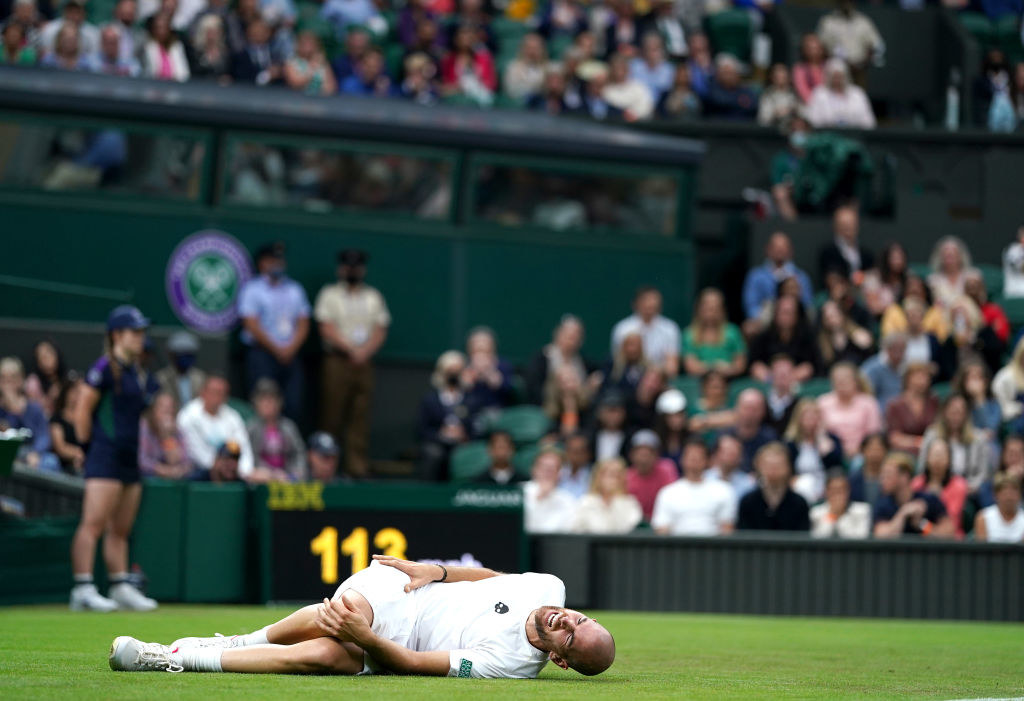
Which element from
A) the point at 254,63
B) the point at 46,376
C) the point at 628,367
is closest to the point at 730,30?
the point at 254,63

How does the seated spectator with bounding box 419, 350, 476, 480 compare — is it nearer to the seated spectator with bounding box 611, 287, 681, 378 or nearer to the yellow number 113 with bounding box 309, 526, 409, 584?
the seated spectator with bounding box 611, 287, 681, 378

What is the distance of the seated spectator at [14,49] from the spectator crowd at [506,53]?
0.05ft

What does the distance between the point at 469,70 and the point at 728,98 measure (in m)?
3.09

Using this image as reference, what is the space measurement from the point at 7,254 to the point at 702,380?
687 centimetres

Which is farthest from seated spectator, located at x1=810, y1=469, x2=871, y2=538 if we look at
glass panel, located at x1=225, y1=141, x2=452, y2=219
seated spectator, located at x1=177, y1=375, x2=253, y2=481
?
glass panel, located at x1=225, y1=141, x2=452, y2=219

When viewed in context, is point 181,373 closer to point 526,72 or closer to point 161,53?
point 161,53

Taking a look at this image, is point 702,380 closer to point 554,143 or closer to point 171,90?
point 554,143

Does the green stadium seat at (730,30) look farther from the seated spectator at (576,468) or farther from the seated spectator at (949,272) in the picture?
the seated spectator at (576,468)

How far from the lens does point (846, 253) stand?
18.6 metres

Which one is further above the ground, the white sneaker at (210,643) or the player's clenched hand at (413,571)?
the player's clenched hand at (413,571)

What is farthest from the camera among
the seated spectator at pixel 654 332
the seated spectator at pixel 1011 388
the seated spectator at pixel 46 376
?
the seated spectator at pixel 654 332

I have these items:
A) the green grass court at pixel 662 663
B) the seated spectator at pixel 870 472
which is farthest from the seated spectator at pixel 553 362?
the green grass court at pixel 662 663

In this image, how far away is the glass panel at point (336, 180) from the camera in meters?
17.9

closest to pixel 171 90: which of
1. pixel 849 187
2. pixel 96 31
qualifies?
pixel 96 31
